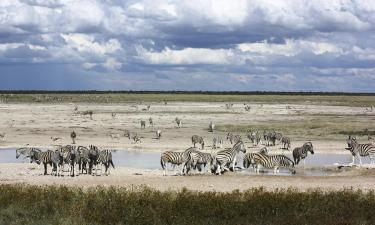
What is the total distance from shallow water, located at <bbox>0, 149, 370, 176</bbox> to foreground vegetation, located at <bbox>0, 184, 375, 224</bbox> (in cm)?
851

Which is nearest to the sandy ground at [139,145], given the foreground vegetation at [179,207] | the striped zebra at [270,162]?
the striped zebra at [270,162]

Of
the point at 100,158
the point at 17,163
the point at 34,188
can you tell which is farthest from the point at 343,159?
the point at 34,188

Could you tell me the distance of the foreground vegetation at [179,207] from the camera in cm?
1312

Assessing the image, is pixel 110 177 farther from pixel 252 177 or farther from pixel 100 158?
pixel 252 177

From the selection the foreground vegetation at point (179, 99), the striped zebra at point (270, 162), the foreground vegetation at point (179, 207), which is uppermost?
the foreground vegetation at point (179, 99)

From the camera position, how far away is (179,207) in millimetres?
14141

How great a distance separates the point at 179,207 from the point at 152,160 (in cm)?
1492

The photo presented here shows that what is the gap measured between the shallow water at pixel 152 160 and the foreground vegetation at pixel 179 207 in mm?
8509

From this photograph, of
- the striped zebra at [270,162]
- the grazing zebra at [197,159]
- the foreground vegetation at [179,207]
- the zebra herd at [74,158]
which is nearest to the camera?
the foreground vegetation at [179,207]

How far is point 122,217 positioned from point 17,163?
14.7 m

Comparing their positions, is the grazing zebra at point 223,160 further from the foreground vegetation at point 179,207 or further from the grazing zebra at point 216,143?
the grazing zebra at point 216,143

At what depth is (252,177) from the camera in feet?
70.5

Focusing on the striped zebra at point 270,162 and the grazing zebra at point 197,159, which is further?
the striped zebra at point 270,162

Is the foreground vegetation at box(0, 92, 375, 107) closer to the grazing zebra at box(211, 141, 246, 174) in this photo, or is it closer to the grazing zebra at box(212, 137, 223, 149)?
the grazing zebra at box(212, 137, 223, 149)
